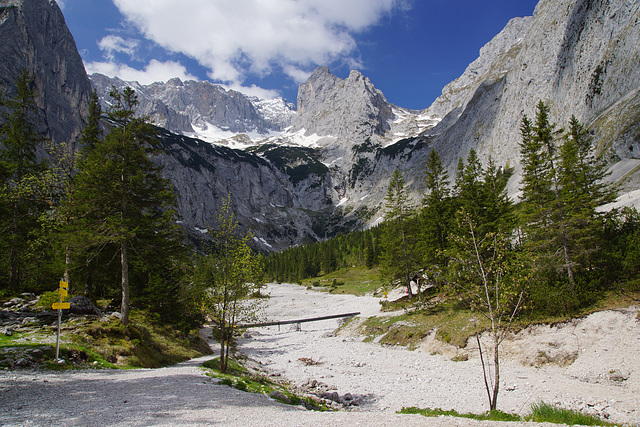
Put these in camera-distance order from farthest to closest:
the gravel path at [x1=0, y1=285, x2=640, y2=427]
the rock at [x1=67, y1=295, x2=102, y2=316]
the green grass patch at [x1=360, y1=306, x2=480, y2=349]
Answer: the green grass patch at [x1=360, y1=306, x2=480, y2=349] → the rock at [x1=67, y1=295, x2=102, y2=316] → the gravel path at [x1=0, y1=285, x2=640, y2=427]

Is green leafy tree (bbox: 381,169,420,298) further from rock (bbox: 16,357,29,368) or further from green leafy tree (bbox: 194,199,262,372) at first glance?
rock (bbox: 16,357,29,368)

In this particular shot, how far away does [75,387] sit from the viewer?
10141mm

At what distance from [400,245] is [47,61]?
209 m

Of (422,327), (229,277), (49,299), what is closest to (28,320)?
(49,299)

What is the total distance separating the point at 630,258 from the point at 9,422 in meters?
28.9

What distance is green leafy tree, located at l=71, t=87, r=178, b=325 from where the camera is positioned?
18922 millimetres

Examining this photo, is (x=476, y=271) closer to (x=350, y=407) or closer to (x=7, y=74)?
(x=350, y=407)

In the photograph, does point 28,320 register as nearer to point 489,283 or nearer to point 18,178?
point 18,178

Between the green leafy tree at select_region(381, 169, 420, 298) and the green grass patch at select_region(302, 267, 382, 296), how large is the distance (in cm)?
3477

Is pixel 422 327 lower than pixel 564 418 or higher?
lower

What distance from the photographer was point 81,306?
63.0ft

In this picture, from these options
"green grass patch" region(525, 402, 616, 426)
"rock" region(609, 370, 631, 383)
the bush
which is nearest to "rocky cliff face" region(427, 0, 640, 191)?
"rock" region(609, 370, 631, 383)

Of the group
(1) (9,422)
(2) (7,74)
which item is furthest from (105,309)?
(2) (7,74)

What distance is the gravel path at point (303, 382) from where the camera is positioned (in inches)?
311
